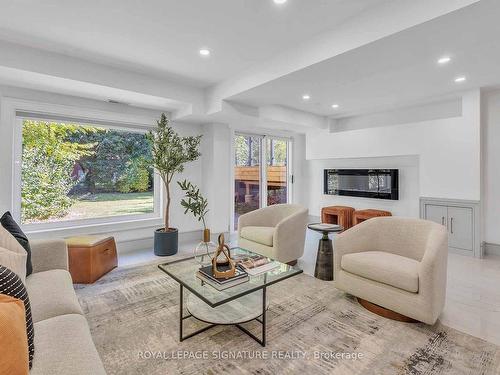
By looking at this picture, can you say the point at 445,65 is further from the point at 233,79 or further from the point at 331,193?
the point at 331,193

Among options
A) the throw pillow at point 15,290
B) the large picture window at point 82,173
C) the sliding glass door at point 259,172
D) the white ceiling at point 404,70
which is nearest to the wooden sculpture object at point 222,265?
the throw pillow at point 15,290

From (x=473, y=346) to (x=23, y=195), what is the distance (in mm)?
4923

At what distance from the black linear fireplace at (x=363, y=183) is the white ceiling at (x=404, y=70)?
1.23 m

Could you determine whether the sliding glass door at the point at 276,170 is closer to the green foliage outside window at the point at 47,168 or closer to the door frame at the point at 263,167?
the door frame at the point at 263,167

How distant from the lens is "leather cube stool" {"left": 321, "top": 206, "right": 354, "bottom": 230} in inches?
214

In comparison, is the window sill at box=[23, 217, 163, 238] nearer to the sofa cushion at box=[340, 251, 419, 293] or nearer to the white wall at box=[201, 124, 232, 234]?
the white wall at box=[201, 124, 232, 234]

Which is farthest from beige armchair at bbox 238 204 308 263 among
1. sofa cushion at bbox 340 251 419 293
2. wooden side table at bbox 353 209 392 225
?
wooden side table at bbox 353 209 392 225

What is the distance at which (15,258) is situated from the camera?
1578 millimetres

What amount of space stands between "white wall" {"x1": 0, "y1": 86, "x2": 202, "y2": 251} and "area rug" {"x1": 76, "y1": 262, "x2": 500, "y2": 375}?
169 centimetres

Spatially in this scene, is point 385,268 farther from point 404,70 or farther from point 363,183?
point 363,183

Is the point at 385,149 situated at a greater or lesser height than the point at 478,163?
greater

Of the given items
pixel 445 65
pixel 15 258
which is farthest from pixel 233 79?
Result: pixel 15 258

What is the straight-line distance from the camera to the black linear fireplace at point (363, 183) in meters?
5.00

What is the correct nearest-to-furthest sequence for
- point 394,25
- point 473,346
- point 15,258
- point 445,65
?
1. point 15,258
2. point 473,346
3. point 394,25
4. point 445,65
